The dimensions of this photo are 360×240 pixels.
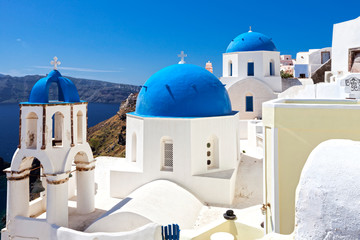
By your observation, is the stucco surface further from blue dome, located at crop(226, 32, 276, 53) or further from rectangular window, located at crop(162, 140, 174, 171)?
blue dome, located at crop(226, 32, 276, 53)

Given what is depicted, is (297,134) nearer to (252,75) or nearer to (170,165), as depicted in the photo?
(170,165)

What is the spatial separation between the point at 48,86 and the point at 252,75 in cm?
1510

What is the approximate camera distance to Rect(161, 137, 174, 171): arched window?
9.98m

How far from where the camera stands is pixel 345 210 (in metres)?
1.76

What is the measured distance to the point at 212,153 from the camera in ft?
33.9

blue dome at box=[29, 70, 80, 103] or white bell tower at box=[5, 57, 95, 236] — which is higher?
blue dome at box=[29, 70, 80, 103]

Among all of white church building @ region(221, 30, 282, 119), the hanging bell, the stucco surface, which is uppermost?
white church building @ region(221, 30, 282, 119)

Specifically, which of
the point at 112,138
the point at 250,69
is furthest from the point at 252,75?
the point at 112,138

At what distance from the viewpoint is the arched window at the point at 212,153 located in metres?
10.2

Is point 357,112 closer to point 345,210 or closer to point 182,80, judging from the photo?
point 345,210

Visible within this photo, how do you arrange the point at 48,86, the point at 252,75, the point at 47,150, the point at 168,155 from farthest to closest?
the point at 252,75 → the point at 168,155 → the point at 48,86 → the point at 47,150

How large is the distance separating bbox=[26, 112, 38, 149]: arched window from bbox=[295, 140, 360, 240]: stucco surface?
26.1 feet

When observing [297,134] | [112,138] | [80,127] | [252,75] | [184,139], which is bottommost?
[112,138]

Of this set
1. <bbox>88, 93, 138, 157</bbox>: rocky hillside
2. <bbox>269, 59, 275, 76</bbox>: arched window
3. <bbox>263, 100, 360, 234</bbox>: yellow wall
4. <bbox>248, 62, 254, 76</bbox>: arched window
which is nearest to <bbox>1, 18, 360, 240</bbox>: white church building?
<bbox>263, 100, 360, 234</bbox>: yellow wall
